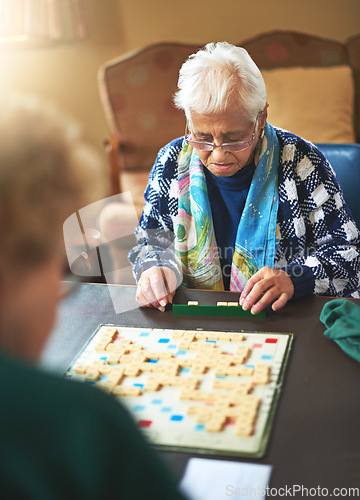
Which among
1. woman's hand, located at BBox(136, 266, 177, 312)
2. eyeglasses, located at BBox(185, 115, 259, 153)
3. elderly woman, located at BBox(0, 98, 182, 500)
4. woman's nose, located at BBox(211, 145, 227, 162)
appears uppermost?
elderly woman, located at BBox(0, 98, 182, 500)

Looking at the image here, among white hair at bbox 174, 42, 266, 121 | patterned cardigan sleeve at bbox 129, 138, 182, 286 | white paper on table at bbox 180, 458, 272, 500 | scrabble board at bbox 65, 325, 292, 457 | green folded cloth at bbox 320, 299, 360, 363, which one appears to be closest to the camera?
white paper on table at bbox 180, 458, 272, 500

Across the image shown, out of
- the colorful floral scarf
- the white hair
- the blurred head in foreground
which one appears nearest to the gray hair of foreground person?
the blurred head in foreground

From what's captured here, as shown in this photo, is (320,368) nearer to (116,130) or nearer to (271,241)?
(271,241)

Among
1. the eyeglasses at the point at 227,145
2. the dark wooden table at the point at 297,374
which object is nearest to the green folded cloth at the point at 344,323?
the dark wooden table at the point at 297,374

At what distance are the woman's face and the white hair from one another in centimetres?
2

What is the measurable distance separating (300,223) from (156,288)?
54cm

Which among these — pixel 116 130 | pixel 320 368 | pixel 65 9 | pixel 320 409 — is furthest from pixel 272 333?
pixel 65 9

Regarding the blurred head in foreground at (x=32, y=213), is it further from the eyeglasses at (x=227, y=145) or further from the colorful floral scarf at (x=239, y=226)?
the colorful floral scarf at (x=239, y=226)

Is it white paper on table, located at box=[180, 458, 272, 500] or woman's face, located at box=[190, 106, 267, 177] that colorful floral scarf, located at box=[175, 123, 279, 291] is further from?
white paper on table, located at box=[180, 458, 272, 500]

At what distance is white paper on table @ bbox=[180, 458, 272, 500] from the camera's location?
0.87 metres

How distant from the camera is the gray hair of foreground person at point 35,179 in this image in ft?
2.01

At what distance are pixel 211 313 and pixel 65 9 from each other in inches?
137

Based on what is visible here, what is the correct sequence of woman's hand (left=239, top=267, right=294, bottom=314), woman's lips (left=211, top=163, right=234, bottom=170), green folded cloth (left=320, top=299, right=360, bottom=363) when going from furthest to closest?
woman's lips (left=211, top=163, right=234, bottom=170)
woman's hand (left=239, top=267, right=294, bottom=314)
green folded cloth (left=320, top=299, right=360, bottom=363)

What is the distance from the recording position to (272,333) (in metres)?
1.32
